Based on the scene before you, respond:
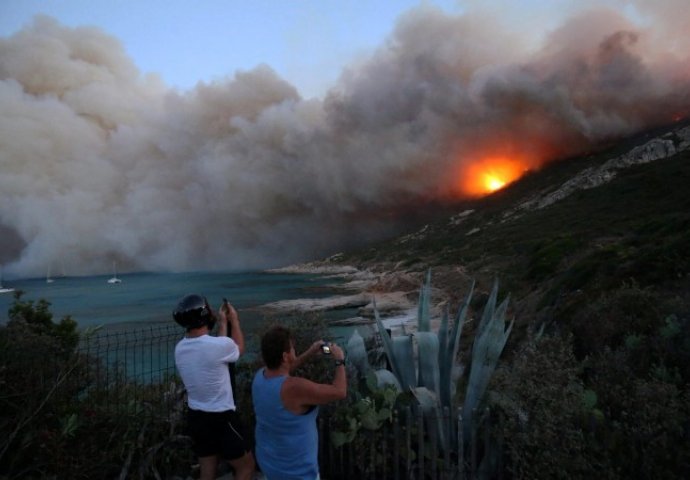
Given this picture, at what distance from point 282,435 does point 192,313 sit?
3.46 feet

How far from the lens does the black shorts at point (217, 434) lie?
11.1 feet

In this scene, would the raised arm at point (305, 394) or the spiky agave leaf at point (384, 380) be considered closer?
the raised arm at point (305, 394)

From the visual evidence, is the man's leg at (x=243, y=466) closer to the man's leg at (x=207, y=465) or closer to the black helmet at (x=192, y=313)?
the man's leg at (x=207, y=465)

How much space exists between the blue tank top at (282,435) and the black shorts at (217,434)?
48 centimetres

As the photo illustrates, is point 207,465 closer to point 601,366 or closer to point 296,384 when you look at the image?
point 296,384

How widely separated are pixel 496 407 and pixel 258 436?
87.8 inches

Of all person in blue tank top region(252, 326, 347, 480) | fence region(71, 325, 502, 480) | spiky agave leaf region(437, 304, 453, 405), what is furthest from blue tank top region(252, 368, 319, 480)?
spiky agave leaf region(437, 304, 453, 405)

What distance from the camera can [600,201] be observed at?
6397 cm

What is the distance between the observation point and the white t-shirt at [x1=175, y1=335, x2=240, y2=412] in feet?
10.8

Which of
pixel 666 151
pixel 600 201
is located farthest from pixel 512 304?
pixel 666 151

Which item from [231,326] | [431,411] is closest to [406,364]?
[431,411]

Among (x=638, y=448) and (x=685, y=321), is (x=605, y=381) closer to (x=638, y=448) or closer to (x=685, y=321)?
(x=638, y=448)

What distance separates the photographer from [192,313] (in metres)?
3.36

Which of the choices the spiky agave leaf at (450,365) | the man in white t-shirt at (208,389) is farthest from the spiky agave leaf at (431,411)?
the man in white t-shirt at (208,389)
